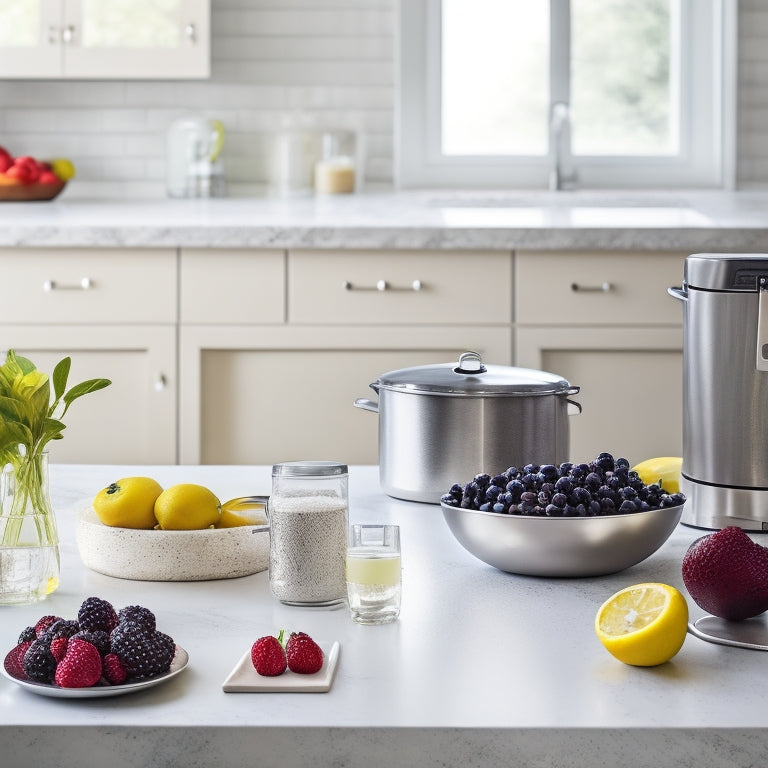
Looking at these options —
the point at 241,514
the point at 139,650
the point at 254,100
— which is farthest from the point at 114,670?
the point at 254,100

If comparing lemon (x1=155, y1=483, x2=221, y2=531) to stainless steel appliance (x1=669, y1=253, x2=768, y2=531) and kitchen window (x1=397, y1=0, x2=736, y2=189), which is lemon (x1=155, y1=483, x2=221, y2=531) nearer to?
stainless steel appliance (x1=669, y1=253, x2=768, y2=531)

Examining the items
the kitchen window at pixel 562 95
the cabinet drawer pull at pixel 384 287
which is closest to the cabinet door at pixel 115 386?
the cabinet drawer pull at pixel 384 287

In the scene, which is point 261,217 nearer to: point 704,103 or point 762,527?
point 704,103

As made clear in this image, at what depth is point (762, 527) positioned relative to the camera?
1.35m

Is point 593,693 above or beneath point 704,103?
beneath

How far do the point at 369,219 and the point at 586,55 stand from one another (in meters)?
1.32

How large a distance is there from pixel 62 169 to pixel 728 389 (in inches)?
116

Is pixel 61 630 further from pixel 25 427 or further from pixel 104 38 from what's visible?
pixel 104 38

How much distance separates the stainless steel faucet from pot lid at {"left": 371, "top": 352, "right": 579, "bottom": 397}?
257cm

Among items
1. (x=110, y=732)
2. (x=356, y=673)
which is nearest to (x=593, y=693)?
(x=356, y=673)

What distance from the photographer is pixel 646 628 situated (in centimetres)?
95

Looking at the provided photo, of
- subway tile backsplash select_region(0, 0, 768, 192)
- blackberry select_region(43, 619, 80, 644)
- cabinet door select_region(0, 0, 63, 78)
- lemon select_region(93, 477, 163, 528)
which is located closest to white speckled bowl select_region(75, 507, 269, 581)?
lemon select_region(93, 477, 163, 528)

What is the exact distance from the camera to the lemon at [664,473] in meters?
1.47

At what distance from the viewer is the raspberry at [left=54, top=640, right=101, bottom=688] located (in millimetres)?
867
